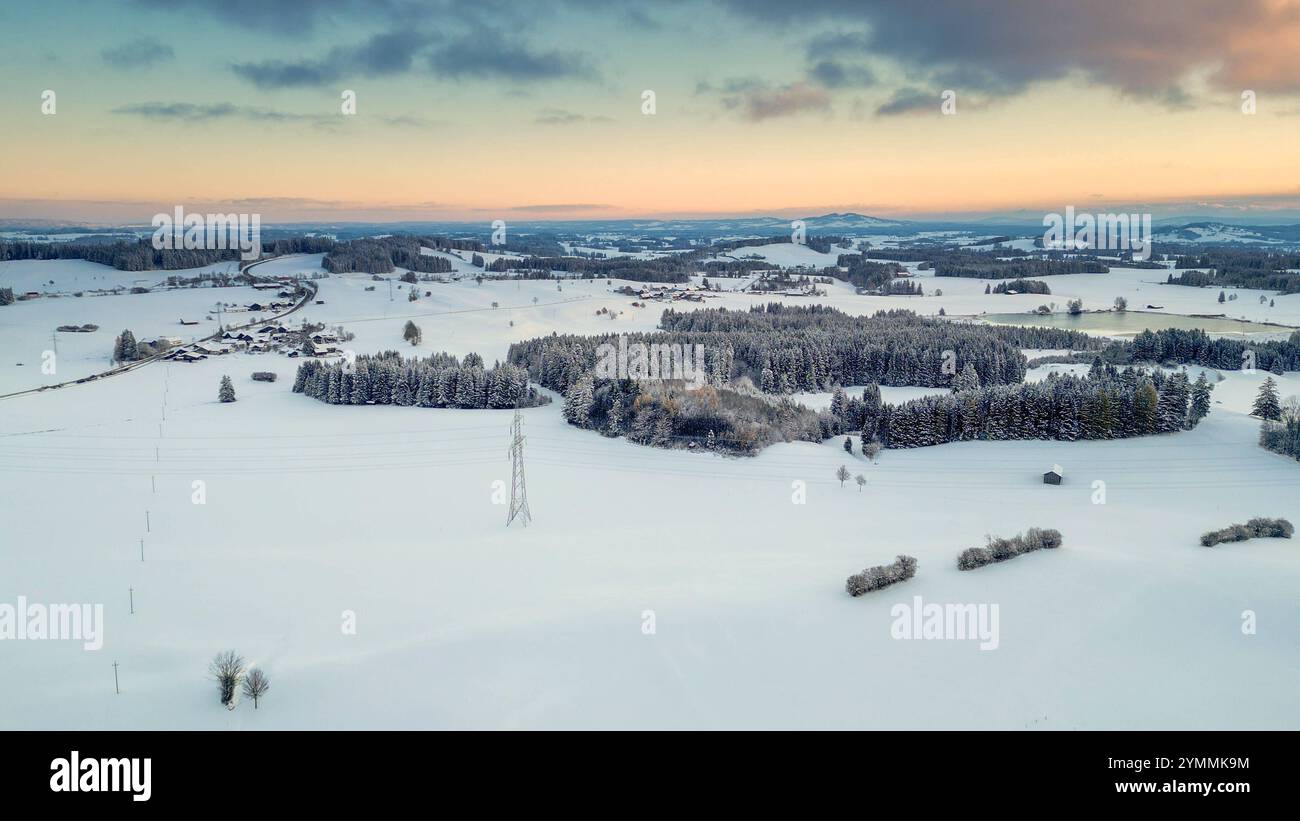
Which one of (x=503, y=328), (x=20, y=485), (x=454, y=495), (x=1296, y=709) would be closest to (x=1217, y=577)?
(x=1296, y=709)

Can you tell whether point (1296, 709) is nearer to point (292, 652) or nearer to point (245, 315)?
point (292, 652)

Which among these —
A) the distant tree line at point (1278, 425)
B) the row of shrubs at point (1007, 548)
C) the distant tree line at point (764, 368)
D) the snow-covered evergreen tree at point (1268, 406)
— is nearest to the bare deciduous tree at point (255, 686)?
the row of shrubs at point (1007, 548)

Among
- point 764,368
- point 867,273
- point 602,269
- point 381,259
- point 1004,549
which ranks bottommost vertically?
point 1004,549

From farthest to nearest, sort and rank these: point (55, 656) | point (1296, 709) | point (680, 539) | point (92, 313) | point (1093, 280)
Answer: point (1093, 280) → point (92, 313) → point (680, 539) → point (55, 656) → point (1296, 709)

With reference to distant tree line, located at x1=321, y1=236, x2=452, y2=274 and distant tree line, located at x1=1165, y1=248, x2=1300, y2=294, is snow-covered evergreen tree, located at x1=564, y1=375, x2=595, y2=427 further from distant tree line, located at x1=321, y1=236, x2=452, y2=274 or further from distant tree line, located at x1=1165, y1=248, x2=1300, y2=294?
distant tree line, located at x1=1165, y1=248, x2=1300, y2=294

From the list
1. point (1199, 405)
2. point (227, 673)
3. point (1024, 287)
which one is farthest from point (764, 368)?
point (1024, 287)

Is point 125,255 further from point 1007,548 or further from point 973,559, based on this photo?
point 1007,548

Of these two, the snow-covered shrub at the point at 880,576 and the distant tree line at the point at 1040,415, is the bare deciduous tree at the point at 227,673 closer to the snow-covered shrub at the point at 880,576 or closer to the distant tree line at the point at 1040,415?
the snow-covered shrub at the point at 880,576
